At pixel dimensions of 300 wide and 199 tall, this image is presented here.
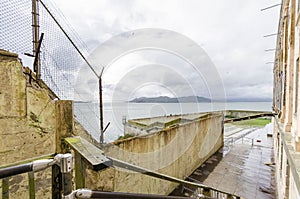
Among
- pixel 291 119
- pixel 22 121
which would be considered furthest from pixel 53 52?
pixel 291 119

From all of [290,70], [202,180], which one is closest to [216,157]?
[202,180]

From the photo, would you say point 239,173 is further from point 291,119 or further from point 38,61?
point 38,61

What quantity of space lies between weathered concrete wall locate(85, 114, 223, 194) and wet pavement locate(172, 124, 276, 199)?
0.48m

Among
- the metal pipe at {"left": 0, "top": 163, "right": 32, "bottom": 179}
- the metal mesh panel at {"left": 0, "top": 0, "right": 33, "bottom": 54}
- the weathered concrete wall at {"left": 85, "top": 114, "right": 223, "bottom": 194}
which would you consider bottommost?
the weathered concrete wall at {"left": 85, "top": 114, "right": 223, "bottom": 194}

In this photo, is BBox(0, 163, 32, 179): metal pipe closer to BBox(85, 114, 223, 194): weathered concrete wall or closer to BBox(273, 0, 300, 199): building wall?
BBox(85, 114, 223, 194): weathered concrete wall

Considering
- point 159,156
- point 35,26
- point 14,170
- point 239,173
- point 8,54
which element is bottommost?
point 239,173

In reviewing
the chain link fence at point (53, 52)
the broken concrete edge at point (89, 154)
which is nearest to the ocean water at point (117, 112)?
the chain link fence at point (53, 52)

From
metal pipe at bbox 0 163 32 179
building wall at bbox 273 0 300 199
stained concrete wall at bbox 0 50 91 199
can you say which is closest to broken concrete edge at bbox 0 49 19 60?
stained concrete wall at bbox 0 50 91 199

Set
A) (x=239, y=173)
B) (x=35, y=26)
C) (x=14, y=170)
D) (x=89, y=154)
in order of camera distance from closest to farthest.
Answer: (x=14, y=170) → (x=89, y=154) → (x=35, y=26) → (x=239, y=173)

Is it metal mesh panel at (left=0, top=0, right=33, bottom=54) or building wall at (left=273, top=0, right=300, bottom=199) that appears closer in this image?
metal mesh panel at (left=0, top=0, right=33, bottom=54)

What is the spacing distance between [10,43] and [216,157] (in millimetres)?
10094

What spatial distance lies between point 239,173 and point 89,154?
8.49 metres

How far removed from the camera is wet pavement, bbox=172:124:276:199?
6.35 m

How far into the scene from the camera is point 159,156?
205 inches
